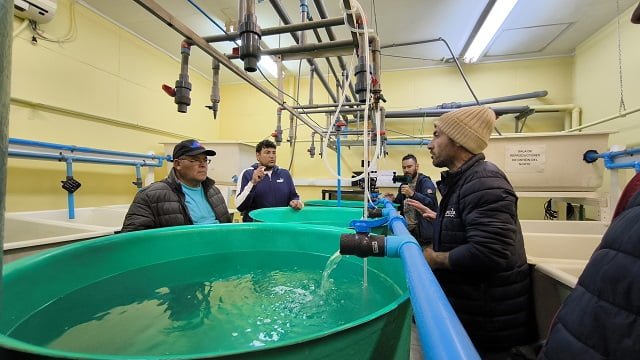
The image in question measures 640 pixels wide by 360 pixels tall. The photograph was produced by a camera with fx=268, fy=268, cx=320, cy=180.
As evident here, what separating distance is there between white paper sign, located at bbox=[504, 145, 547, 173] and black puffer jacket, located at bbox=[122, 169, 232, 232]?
2.45 metres

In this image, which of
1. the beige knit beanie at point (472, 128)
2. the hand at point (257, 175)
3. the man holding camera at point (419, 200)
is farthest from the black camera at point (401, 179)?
the beige knit beanie at point (472, 128)

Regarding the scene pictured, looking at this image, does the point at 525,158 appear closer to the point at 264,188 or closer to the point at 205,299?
the point at 264,188

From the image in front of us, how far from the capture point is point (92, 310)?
2.50 ft

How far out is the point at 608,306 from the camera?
34cm

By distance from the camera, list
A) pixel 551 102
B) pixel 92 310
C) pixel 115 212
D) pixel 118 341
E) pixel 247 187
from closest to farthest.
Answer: pixel 118 341
pixel 92 310
pixel 247 187
pixel 115 212
pixel 551 102

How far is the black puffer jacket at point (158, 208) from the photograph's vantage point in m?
1.28

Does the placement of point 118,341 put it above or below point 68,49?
below

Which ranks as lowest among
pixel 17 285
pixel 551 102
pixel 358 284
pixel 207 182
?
pixel 358 284

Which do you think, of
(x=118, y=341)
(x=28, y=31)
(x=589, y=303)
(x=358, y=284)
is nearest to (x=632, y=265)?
(x=589, y=303)

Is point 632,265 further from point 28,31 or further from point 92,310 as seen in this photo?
point 28,31

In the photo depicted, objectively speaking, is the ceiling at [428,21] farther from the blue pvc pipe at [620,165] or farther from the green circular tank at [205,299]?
the green circular tank at [205,299]

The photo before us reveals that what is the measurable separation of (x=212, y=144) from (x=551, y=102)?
4281 millimetres

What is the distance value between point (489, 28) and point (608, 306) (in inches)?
124

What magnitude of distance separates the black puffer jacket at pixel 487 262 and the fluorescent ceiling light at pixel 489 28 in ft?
7.19
